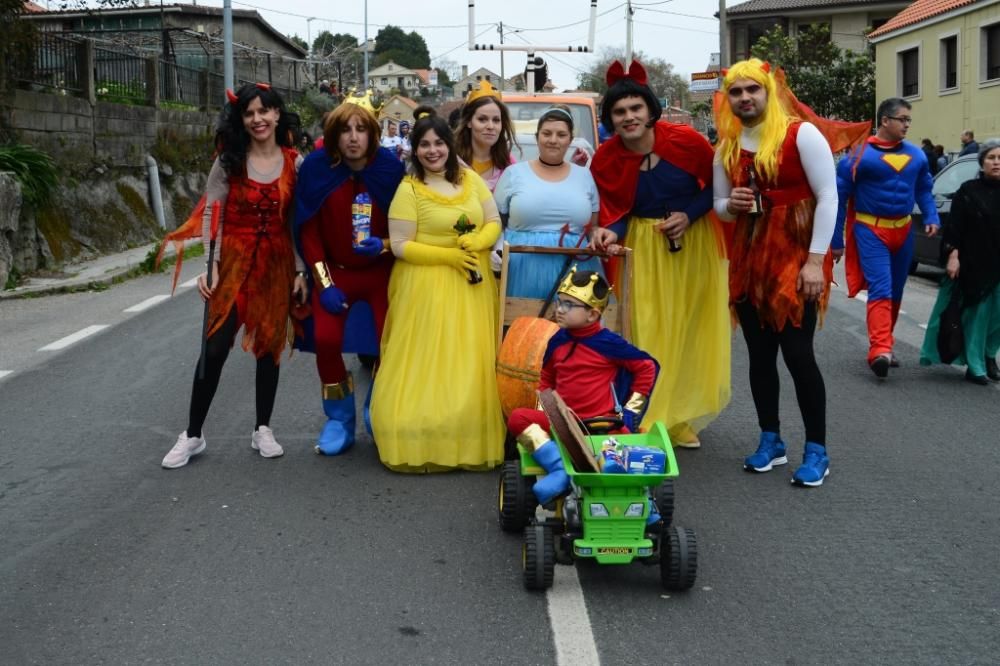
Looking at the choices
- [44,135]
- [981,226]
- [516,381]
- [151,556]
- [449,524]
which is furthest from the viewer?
[44,135]

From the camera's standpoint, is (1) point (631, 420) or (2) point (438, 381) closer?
(1) point (631, 420)

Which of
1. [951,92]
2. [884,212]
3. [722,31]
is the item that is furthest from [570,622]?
[722,31]

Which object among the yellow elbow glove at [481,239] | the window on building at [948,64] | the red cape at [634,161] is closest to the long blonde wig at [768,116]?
the red cape at [634,161]

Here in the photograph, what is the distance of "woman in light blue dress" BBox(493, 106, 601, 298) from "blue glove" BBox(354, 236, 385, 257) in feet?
2.18

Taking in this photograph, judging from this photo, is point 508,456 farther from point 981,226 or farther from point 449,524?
point 981,226

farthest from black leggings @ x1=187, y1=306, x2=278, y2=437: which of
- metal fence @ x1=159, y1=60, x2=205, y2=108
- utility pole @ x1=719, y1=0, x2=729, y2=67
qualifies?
utility pole @ x1=719, y1=0, x2=729, y2=67

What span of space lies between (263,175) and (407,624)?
294 centimetres

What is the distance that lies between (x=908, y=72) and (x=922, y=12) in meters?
2.42

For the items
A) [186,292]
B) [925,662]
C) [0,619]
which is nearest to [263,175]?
[0,619]

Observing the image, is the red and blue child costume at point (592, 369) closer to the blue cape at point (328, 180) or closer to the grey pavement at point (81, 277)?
the blue cape at point (328, 180)

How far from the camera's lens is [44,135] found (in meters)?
17.9

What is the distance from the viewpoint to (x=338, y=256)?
650 cm

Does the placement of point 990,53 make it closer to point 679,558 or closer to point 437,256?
point 437,256

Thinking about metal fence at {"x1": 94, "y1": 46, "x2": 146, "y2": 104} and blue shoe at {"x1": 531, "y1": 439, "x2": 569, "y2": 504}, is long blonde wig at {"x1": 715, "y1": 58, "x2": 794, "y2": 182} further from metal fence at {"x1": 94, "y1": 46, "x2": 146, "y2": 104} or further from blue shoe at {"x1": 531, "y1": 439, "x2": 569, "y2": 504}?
metal fence at {"x1": 94, "y1": 46, "x2": 146, "y2": 104}
